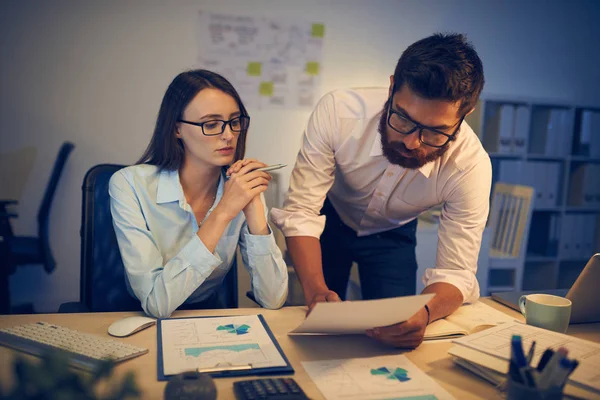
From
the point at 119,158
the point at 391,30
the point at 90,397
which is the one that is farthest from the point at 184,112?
the point at 391,30

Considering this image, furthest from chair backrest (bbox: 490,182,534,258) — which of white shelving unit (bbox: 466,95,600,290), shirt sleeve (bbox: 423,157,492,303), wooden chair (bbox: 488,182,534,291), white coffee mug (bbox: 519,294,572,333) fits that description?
white coffee mug (bbox: 519,294,572,333)

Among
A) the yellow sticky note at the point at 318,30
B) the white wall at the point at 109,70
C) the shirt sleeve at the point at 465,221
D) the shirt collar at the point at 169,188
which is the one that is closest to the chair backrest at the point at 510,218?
the white wall at the point at 109,70

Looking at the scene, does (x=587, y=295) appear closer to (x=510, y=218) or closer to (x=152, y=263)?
(x=152, y=263)

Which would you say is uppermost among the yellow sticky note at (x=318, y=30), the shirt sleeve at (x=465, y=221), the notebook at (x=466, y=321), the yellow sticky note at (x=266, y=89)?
the yellow sticky note at (x=318, y=30)

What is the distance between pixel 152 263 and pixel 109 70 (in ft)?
7.66

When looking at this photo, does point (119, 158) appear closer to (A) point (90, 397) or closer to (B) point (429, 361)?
(B) point (429, 361)

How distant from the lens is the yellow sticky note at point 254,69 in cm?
346

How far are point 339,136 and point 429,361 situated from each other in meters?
0.84

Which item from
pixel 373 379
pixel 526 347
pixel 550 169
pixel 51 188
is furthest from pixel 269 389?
pixel 550 169

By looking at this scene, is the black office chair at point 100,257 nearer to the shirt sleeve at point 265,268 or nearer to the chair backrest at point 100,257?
the chair backrest at point 100,257

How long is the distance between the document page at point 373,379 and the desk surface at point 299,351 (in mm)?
20

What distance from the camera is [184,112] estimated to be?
149 centimetres

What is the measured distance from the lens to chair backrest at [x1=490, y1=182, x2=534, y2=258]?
10.3 ft

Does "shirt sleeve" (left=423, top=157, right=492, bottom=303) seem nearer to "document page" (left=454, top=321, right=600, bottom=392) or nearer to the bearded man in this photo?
the bearded man
